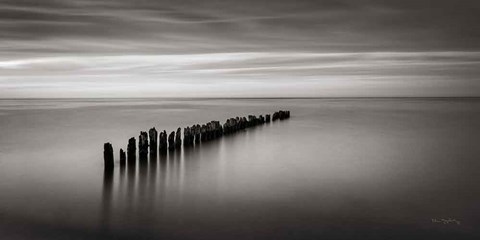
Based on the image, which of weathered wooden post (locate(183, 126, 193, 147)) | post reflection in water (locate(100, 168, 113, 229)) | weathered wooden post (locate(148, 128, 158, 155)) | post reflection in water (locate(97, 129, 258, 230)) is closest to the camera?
post reflection in water (locate(100, 168, 113, 229))

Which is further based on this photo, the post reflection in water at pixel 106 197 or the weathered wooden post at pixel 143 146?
the weathered wooden post at pixel 143 146

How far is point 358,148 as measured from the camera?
59.0 feet

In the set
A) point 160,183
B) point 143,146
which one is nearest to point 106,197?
point 160,183

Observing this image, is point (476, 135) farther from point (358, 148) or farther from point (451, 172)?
point (451, 172)

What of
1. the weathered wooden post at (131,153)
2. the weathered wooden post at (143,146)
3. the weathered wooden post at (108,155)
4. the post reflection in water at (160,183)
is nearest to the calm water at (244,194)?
the post reflection in water at (160,183)

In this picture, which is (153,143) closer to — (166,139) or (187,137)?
(166,139)

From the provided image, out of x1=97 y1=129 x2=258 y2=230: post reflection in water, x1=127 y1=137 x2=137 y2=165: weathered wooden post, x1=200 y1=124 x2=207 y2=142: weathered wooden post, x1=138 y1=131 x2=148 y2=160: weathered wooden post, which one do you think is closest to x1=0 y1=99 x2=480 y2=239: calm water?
x1=97 y1=129 x2=258 y2=230: post reflection in water

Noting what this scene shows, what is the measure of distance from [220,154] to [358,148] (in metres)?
5.72

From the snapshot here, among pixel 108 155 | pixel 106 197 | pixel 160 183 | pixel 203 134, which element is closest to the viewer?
pixel 106 197

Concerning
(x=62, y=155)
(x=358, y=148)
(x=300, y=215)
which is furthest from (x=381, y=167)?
(x=62, y=155)
